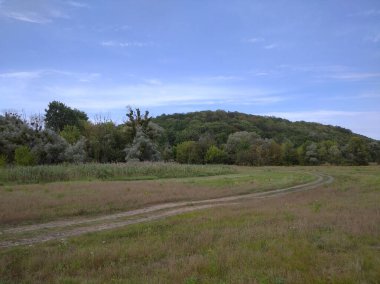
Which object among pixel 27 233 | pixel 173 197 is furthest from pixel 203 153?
pixel 27 233

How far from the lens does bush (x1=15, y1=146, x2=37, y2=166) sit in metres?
50.2

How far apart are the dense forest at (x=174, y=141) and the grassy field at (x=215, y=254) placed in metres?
40.8

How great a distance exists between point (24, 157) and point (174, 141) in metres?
74.1

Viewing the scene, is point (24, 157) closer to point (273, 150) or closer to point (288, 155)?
point (273, 150)

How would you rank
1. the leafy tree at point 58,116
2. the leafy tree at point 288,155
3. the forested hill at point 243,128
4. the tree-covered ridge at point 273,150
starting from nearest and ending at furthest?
Answer: the leafy tree at point 58,116 → the tree-covered ridge at point 273,150 → the leafy tree at point 288,155 → the forested hill at point 243,128

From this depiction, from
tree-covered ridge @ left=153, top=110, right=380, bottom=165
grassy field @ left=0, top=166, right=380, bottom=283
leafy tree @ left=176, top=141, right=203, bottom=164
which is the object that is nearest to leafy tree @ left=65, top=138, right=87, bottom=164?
grassy field @ left=0, top=166, right=380, bottom=283

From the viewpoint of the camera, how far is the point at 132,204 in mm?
21562

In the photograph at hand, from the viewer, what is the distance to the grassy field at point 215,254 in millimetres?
8469

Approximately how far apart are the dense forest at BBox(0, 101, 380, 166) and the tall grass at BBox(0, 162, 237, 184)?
12.7m

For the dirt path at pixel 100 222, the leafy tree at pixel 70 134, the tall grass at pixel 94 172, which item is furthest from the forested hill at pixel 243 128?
the dirt path at pixel 100 222

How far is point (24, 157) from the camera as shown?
5031 cm

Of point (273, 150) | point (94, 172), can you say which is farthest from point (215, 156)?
point (94, 172)

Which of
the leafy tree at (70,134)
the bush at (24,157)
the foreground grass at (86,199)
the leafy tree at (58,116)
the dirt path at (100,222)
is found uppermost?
the leafy tree at (58,116)

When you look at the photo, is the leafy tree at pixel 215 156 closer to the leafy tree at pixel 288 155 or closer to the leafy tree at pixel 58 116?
the leafy tree at pixel 288 155
